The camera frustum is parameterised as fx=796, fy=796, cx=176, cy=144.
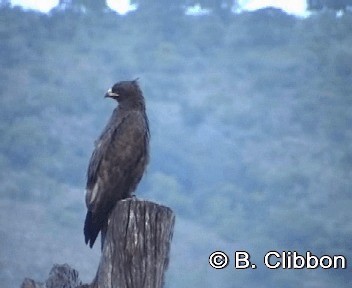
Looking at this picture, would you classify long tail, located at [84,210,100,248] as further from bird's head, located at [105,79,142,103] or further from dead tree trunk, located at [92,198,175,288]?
bird's head, located at [105,79,142,103]

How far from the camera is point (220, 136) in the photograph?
5285mm

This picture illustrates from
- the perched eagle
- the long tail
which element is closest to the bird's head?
the perched eagle

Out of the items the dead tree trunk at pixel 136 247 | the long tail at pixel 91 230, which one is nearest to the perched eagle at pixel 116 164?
the long tail at pixel 91 230

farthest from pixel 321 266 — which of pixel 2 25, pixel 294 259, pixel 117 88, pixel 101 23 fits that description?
pixel 2 25

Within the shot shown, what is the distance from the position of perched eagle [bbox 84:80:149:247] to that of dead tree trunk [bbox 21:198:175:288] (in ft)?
1.96

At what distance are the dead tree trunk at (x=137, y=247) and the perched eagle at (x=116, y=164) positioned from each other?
0.60 metres

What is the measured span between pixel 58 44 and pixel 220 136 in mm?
1237

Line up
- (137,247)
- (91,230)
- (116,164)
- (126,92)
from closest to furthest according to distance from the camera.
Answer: (137,247) < (91,230) < (116,164) < (126,92)

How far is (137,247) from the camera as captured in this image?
199 centimetres

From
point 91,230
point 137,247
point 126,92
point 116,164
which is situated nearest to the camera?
point 137,247

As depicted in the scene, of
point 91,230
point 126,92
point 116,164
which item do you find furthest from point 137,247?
point 126,92

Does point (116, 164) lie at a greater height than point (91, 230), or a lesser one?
greater

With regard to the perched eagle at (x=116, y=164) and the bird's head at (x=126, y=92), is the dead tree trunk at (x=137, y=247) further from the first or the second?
the bird's head at (x=126, y=92)

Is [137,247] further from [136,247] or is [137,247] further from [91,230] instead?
[91,230]
